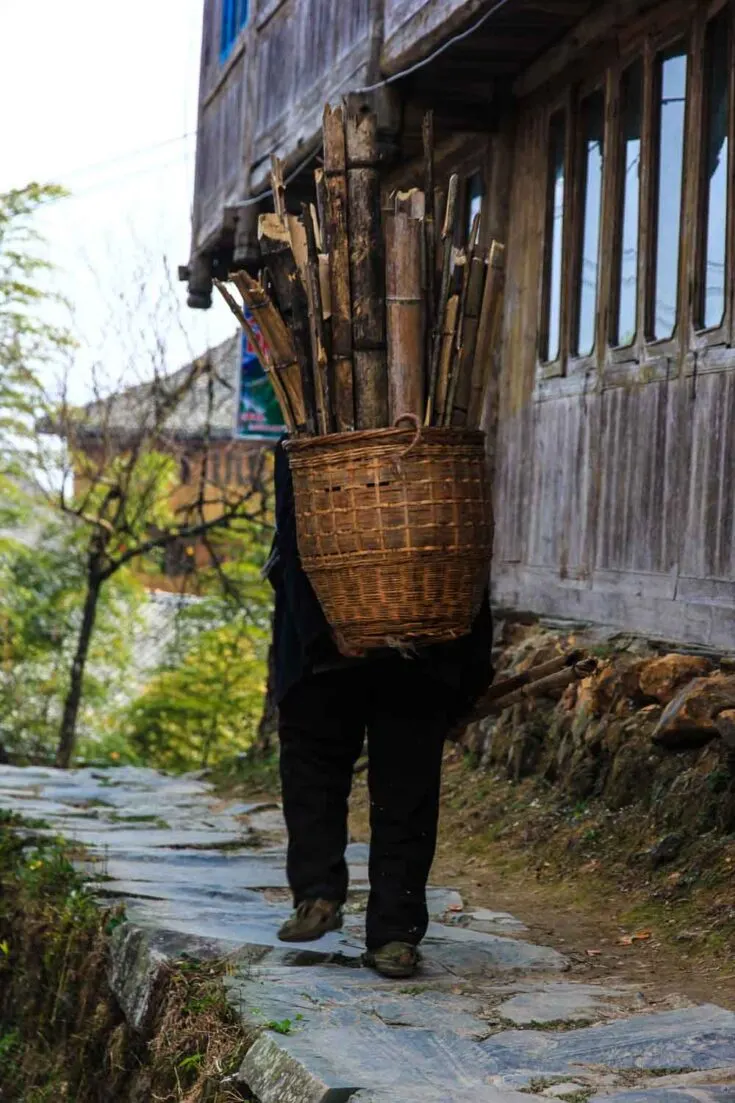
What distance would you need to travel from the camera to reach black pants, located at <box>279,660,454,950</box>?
17.2 feet

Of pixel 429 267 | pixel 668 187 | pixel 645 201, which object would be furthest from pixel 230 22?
pixel 429 267

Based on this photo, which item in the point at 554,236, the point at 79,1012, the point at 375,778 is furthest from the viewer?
the point at 554,236

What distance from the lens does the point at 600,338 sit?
8.76 meters

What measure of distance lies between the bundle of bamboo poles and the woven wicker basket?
0.56 feet

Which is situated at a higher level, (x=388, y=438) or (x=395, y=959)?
(x=388, y=438)

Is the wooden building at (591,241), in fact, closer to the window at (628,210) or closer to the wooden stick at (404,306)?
the window at (628,210)

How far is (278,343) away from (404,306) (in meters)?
0.44

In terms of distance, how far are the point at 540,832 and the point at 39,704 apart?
19.8 metres

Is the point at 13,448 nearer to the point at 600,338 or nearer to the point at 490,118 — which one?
the point at 490,118

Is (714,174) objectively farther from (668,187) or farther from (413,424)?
(413,424)

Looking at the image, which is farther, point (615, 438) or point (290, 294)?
point (615, 438)

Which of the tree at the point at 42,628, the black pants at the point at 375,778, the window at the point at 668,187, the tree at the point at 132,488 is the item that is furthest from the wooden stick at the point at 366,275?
the tree at the point at 42,628

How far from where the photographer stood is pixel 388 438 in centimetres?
491

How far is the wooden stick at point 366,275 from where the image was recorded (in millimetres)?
5133
